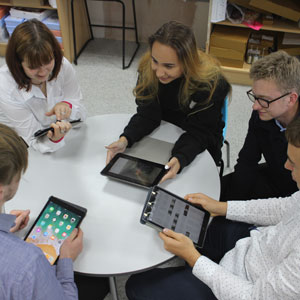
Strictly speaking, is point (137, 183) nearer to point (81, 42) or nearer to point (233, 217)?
point (233, 217)

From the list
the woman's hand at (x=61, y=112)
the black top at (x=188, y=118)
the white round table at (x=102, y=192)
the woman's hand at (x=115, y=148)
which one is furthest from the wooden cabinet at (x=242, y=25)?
the woman's hand at (x=115, y=148)

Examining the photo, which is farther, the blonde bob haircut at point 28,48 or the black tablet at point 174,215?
the blonde bob haircut at point 28,48

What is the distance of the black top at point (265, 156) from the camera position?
4.61ft

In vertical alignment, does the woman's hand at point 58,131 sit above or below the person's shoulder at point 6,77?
below

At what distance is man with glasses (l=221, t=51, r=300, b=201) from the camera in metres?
1.26

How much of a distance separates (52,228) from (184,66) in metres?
0.83

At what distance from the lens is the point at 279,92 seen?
1270mm

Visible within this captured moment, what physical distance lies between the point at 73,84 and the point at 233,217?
1059 mm

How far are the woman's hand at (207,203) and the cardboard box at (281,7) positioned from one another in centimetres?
201

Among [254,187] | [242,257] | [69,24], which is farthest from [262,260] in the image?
[69,24]

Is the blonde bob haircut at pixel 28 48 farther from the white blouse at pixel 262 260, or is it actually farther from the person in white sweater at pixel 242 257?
the white blouse at pixel 262 260

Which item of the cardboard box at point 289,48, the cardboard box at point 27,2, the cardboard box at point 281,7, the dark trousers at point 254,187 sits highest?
the cardboard box at point 281,7

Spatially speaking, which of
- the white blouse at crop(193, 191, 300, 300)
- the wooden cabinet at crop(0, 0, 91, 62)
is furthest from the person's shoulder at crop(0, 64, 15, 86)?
the wooden cabinet at crop(0, 0, 91, 62)

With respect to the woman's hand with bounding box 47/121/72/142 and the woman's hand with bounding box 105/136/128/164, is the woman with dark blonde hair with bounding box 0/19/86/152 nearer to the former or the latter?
the woman's hand with bounding box 47/121/72/142
